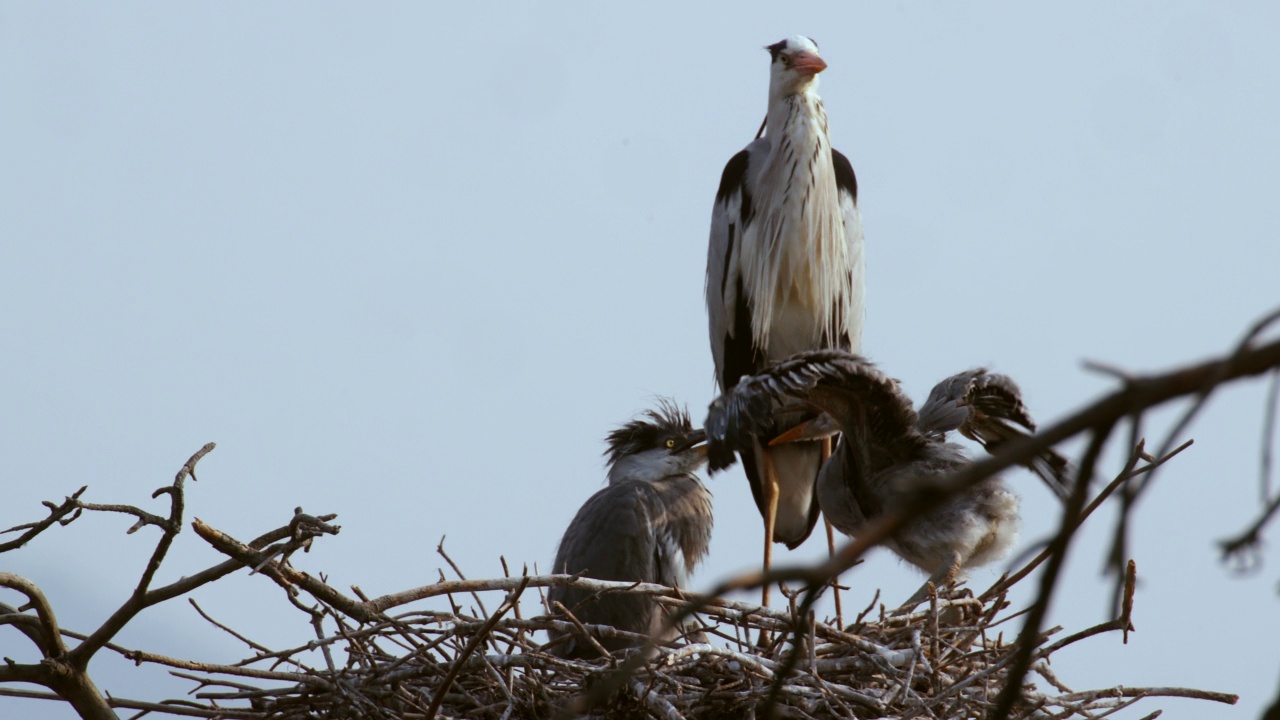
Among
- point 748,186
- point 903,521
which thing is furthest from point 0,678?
point 748,186

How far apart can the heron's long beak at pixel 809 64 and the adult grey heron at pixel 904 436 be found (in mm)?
1777

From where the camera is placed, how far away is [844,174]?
599 cm

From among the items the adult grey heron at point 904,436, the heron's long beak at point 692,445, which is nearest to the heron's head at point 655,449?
the heron's long beak at point 692,445

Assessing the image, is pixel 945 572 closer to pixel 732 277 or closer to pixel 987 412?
pixel 987 412

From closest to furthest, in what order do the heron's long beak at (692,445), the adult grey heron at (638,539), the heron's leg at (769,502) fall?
the adult grey heron at (638,539) < the heron's long beak at (692,445) < the heron's leg at (769,502)

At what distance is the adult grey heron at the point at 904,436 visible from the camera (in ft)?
12.9

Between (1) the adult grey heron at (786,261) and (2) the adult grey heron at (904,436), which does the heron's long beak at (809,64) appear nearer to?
(1) the adult grey heron at (786,261)

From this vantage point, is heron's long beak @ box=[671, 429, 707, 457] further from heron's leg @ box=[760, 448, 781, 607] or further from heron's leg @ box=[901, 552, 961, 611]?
heron's leg @ box=[901, 552, 961, 611]

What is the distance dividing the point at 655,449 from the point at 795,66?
1646 millimetres

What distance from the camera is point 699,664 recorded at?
3.35 metres

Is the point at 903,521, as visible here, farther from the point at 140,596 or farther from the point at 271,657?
the point at 271,657

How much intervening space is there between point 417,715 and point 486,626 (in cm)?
58

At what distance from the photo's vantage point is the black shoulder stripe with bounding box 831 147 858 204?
5.96 meters

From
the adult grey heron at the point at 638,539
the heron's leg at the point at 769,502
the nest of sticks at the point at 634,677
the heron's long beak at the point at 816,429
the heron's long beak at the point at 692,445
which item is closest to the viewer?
the nest of sticks at the point at 634,677
